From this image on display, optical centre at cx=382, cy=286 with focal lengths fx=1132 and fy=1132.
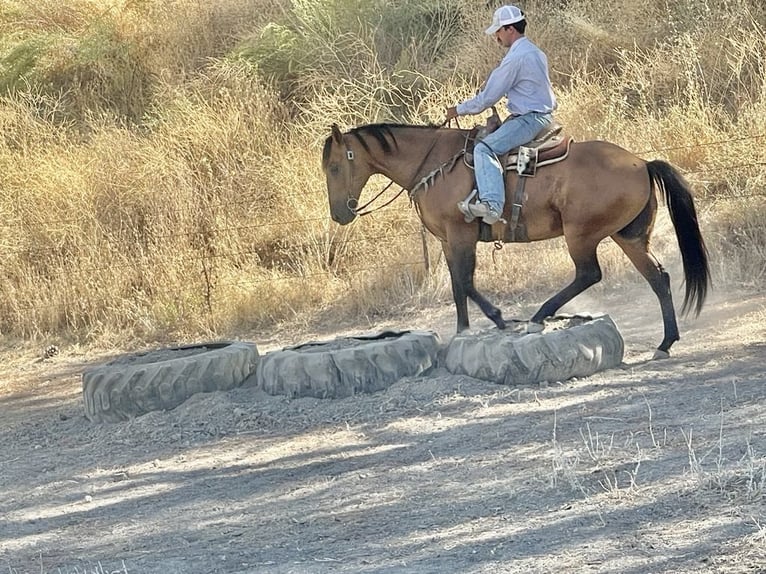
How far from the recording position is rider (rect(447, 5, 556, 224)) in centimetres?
874

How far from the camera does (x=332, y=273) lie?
13797mm

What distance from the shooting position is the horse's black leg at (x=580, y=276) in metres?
8.92

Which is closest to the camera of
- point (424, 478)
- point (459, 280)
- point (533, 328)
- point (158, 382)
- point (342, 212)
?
point (424, 478)

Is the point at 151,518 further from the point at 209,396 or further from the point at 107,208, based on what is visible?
the point at 107,208

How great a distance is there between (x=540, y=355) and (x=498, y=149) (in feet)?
5.68

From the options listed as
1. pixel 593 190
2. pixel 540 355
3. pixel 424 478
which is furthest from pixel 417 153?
pixel 424 478

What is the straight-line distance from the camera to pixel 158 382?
860 cm

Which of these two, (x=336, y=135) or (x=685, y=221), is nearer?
(x=685, y=221)

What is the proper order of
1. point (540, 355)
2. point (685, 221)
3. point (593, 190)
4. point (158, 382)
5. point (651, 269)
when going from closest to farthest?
point (540, 355), point (158, 382), point (593, 190), point (685, 221), point (651, 269)

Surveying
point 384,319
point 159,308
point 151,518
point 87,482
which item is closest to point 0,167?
point 159,308

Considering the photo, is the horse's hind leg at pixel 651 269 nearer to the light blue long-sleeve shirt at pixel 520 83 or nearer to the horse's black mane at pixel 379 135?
the light blue long-sleeve shirt at pixel 520 83

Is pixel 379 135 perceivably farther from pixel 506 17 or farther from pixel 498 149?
pixel 506 17

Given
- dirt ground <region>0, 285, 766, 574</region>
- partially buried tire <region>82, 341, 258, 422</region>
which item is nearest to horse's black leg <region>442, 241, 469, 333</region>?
dirt ground <region>0, 285, 766, 574</region>

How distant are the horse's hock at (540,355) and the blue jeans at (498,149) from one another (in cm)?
112
